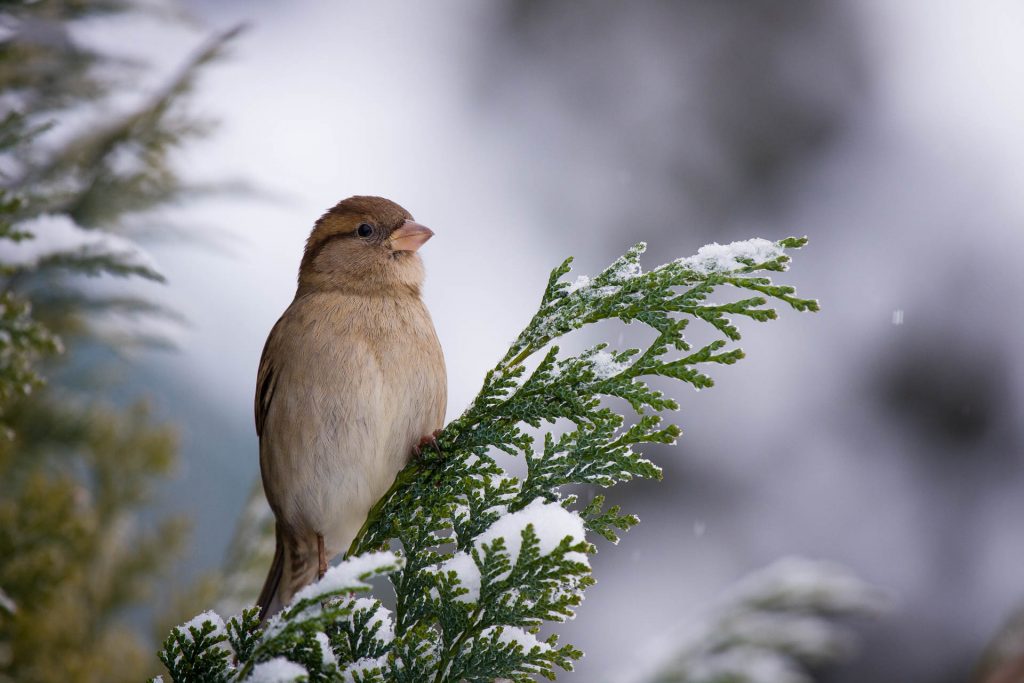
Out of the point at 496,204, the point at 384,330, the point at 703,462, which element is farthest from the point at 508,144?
the point at 384,330

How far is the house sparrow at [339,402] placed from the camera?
1769 millimetres

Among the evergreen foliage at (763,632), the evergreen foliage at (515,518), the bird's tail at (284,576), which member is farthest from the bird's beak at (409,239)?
the evergreen foliage at (763,632)

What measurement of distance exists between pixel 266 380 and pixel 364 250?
36 centimetres

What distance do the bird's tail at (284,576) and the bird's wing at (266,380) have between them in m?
0.25

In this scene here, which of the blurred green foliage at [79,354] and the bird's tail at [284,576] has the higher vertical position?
the blurred green foliage at [79,354]

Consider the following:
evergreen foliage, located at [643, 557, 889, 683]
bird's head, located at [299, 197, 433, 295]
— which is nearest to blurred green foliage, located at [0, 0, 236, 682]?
bird's head, located at [299, 197, 433, 295]

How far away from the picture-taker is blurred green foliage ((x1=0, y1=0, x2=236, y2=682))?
196 centimetres

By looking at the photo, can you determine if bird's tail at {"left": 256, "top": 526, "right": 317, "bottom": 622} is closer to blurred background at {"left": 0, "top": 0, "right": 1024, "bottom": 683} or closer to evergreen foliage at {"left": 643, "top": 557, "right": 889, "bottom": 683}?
evergreen foliage at {"left": 643, "top": 557, "right": 889, "bottom": 683}

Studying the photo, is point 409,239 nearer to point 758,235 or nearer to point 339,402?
point 339,402

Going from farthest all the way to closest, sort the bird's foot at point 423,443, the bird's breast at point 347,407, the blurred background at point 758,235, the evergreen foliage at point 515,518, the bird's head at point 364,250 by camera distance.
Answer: the blurred background at point 758,235 → the bird's head at point 364,250 → the bird's breast at point 347,407 → the bird's foot at point 423,443 → the evergreen foliage at point 515,518

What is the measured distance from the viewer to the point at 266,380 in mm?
1960

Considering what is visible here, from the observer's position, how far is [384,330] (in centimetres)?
184

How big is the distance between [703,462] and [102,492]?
14.6 feet

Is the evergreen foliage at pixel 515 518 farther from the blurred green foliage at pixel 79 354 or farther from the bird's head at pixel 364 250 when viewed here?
the blurred green foliage at pixel 79 354
